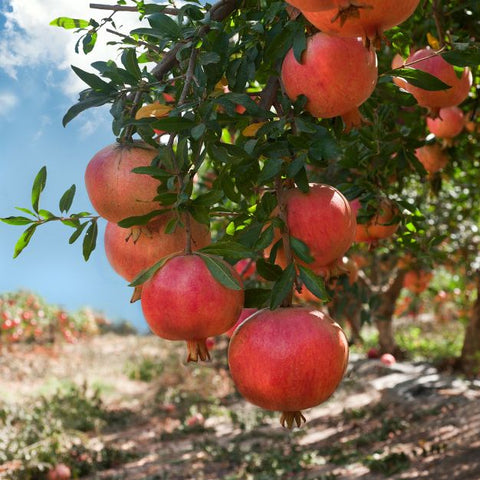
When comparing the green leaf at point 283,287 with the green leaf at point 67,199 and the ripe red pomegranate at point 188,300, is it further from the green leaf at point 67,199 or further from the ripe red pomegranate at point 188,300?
the green leaf at point 67,199

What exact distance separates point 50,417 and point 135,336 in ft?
24.2

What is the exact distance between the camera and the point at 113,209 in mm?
1144

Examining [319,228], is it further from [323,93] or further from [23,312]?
[23,312]

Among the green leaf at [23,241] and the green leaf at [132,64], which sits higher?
the green leaf at [132,64]

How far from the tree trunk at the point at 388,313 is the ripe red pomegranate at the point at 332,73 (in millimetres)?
4838

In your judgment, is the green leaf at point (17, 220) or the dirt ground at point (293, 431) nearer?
the green leaf at point (17, 220)

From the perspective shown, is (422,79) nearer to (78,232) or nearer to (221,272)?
(221,272)

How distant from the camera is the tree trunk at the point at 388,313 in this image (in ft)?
21.1

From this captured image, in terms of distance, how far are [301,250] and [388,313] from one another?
5884 mm

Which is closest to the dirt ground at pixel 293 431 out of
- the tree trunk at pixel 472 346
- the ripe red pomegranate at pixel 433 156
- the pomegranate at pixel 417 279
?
the tree trunk at pixel 472 346

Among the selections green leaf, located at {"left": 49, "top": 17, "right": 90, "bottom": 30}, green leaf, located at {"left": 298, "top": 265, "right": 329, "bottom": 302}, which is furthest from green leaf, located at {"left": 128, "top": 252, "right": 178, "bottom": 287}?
green leaf, located at {"left": 49, "top": 17, "right": 90, "bottom": 30}

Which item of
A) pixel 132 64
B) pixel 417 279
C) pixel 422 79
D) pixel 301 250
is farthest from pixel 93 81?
pixel 417 279

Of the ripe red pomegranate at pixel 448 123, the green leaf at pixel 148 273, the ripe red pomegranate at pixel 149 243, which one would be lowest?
the green leaf at pixel 148 273

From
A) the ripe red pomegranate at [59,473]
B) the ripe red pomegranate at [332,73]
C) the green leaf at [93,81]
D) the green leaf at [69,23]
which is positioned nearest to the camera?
the ripe red pomegranate at [332,73]
